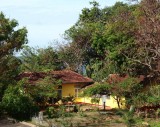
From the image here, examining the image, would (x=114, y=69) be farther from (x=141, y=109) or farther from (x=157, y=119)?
(x=157, y=119)

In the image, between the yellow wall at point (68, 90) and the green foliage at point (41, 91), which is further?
the yellow wall at point (68, 90)

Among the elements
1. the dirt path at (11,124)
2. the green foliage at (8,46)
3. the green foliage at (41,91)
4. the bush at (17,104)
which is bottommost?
the dirt path at (11,124)

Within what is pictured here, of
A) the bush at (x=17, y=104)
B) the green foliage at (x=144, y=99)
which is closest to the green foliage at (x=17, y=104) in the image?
the bush at (x=17, y=104)

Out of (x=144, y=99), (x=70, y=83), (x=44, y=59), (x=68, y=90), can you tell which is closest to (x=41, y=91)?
(x=144, y=99)

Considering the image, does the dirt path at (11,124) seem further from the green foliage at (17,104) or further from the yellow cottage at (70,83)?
the yellow cottage at (70,83)

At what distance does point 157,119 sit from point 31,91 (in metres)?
10.3

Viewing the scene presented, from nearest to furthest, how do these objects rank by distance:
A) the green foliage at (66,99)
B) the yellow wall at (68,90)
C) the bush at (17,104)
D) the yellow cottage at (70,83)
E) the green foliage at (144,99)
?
1. the bush at (17,104)
2. the green foliage at (144,99)
3. the green foliage at (66,99)
4. the yellow cottage at (70,83)
5. the yellow wall at (68,90)

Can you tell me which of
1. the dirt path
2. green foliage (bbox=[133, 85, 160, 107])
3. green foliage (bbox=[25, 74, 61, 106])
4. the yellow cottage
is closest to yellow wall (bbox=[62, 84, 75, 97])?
the yellow cottage

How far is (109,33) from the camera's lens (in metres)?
31.6

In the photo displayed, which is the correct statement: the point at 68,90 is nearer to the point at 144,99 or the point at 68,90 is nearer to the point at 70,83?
the point at 70,83

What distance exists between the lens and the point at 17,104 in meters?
25.0

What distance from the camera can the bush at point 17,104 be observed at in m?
25.0

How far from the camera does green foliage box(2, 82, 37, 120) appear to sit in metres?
25.0

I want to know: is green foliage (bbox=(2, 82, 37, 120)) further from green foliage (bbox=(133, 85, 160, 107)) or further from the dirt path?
green foliage (bbox=(133, 85, 160, 107))
